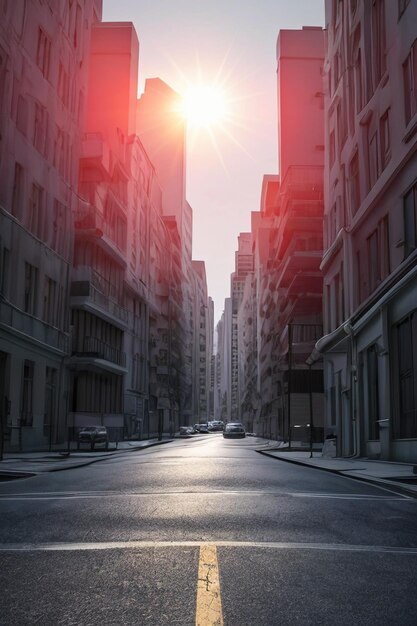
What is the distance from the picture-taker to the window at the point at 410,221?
22875mm

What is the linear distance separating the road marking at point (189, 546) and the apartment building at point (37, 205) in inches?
974

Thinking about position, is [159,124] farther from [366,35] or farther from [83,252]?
[366,35]

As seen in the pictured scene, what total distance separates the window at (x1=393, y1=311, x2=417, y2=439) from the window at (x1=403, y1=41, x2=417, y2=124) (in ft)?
22.7

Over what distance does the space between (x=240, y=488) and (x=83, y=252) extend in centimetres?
4257

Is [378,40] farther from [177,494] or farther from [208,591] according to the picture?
[208,591]

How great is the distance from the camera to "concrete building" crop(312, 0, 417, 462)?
23219mm

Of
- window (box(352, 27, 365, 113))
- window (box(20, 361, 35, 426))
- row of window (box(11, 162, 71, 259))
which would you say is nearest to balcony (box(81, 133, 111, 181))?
row of window (box(11, 162, 71, 259))

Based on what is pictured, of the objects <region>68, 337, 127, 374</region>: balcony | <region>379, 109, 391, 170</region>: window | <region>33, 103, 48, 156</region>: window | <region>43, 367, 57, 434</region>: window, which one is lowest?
<region>43, 367, 57, 434</region>: window

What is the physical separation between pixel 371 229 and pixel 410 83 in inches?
260

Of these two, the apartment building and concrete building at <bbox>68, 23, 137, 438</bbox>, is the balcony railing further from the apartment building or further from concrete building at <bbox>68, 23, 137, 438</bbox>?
the apartment building

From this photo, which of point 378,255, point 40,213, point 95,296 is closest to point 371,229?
point 378,255

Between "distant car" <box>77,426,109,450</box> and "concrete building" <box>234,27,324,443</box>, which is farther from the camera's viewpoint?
"concrete building" <box>234,27,324,443</box>

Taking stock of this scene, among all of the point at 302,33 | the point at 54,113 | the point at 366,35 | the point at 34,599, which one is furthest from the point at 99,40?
the point at 34,599

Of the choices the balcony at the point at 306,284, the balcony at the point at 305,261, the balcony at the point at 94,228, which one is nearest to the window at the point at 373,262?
the balcony at the point at 94,228
